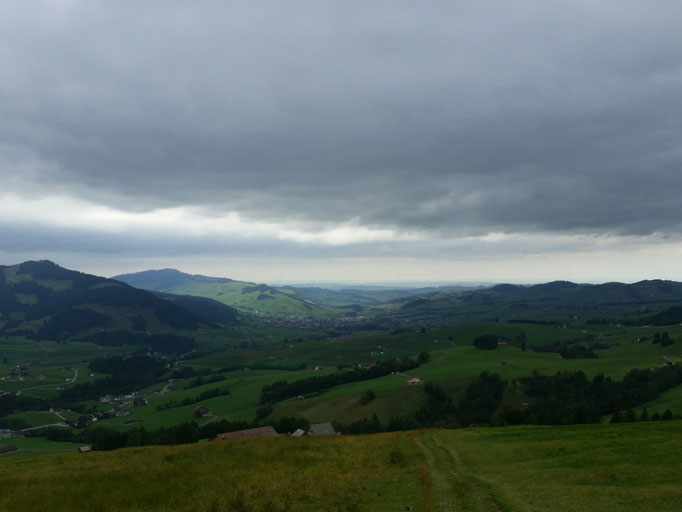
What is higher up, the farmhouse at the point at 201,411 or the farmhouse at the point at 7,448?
the farmhouse at the point at 7,448

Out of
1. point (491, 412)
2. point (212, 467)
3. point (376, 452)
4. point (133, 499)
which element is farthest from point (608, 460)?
point (491, 412)

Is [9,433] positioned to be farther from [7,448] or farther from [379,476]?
[379,476]

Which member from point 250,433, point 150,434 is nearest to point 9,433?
point 150,434

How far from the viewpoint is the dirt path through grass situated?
25.2 meters

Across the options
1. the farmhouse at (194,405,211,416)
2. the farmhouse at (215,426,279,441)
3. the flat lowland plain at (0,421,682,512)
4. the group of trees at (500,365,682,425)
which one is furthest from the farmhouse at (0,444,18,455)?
the group of trees at (500,365,682,425)

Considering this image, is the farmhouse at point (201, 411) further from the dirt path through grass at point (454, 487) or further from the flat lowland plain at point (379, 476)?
the dirt path through grass at point (454, 487)

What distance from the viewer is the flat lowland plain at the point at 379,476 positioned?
84.4ft

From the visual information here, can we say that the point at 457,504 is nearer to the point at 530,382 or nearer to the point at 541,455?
the point at 541,455

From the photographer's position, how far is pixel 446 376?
17850 centimetres

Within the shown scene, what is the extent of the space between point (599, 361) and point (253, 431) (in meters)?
164

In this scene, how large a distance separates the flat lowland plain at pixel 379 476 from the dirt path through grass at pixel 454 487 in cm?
9

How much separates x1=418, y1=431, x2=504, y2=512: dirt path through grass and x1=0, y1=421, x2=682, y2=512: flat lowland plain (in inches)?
3.6

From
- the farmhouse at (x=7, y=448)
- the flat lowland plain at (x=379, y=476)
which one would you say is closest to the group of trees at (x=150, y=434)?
the farmhouse at (x=7, y=448)

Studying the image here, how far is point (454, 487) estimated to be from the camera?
29.2 metres
